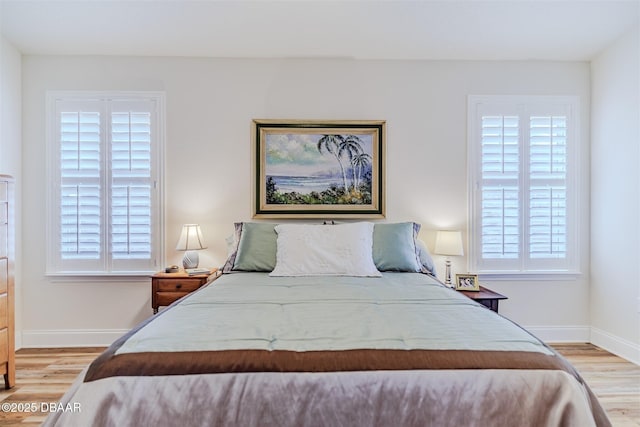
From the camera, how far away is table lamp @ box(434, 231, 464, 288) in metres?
3.11

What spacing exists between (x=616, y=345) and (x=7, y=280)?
466cm

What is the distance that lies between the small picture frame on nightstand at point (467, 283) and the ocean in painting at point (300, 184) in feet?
4.55

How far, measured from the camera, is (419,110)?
3.38m

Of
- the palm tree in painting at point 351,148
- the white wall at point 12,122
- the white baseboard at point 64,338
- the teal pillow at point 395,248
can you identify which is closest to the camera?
the teal pillow at point 395,248

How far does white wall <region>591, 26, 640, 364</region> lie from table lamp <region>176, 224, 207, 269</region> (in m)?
3.55

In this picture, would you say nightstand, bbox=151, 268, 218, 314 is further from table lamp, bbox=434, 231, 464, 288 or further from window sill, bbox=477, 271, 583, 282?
window sill, bbox=477, 271, 583, 282

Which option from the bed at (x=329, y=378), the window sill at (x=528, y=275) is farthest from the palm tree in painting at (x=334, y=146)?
the bed at (x=329, y=378)

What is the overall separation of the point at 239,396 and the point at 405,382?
49cm

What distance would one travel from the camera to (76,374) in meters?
2.66

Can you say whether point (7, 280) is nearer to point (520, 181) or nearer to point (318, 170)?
point (318, 170)

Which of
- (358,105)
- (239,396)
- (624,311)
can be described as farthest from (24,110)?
(624,311)

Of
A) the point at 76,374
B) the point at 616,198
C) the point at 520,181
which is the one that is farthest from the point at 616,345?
the point at 76,374

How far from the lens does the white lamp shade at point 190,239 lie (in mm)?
3061

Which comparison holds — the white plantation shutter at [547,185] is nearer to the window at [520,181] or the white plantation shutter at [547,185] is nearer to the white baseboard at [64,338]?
the window at [520,181]
